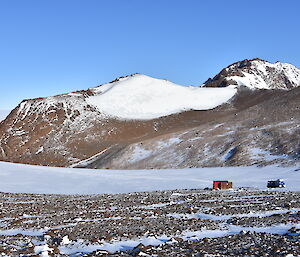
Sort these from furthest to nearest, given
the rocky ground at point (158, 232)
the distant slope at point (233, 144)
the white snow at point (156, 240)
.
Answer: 1. the distant slope at point (233, 144)
2. the white snow at point (156, 240)
3. the rocky ground at point (158, 232)

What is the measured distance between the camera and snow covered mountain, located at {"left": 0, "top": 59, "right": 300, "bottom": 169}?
69.2 meters

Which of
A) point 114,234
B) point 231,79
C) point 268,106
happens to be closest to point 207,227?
point 114,234

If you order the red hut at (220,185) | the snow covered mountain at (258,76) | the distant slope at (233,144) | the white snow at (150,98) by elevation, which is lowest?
the red hut at (220,185)

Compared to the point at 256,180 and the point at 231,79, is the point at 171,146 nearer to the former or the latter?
the point at 256,180

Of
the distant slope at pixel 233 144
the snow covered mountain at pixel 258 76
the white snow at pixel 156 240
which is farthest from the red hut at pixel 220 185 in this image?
the snow covered mountain at pixel 258 76

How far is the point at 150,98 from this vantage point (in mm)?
130125

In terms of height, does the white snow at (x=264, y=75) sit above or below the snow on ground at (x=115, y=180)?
above

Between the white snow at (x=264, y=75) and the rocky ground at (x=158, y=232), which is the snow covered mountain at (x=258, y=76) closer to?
the white snow at (x=264, y=75)

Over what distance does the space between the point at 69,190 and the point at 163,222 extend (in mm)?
26373

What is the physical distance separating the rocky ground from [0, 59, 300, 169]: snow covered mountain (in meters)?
38.3

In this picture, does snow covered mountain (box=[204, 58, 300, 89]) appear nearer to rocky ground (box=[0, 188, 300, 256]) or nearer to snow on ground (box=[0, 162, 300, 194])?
snow on ground (box=[0, 162, 300, 194])

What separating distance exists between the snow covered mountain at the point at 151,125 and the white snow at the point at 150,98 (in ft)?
0.98

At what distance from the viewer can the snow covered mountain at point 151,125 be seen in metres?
69.2

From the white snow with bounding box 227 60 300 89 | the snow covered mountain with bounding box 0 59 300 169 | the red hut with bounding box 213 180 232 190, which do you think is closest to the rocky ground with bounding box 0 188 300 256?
the red hut with bounding box 213 180 232 190
